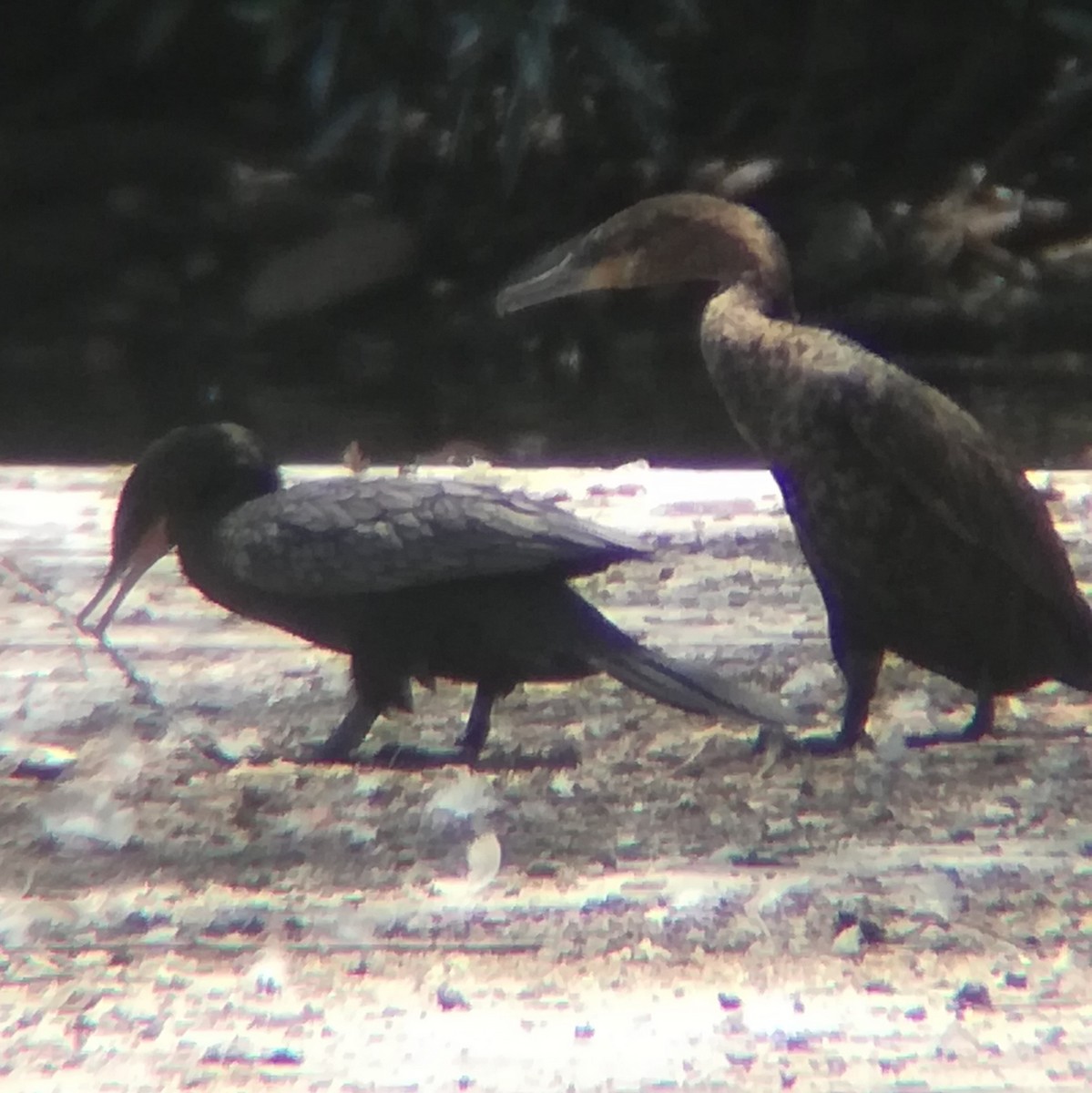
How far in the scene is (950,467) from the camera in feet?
4.91

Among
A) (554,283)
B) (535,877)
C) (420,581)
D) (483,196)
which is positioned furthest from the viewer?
(483,196)

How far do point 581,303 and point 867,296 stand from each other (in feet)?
2.01

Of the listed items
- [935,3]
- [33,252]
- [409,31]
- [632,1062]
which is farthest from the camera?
[33,252]

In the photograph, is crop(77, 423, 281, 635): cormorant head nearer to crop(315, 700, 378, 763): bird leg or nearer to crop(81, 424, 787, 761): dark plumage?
crop(81, 424, 787, 761): dark plumage

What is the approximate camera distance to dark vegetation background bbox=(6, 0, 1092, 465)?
138 inches

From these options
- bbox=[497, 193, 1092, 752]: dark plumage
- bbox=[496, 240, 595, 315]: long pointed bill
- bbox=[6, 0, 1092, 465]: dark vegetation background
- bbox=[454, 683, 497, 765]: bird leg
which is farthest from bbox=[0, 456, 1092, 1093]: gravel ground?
bbox=[6, 0, 1092, 465]: dark vegetation background

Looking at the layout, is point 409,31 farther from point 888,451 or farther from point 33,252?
point 888,451

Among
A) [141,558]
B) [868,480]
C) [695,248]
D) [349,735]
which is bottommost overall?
[349,735]

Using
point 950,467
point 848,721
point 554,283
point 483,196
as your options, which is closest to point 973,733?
point 848,721

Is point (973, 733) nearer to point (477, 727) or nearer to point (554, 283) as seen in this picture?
point (477, 727)

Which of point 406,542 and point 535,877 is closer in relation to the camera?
point 535,877

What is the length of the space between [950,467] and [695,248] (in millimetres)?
293

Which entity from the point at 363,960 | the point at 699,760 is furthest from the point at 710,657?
the point at 363,960

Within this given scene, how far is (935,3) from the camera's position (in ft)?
12.4
